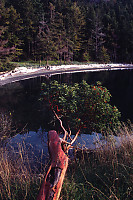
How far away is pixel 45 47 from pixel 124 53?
32620mm

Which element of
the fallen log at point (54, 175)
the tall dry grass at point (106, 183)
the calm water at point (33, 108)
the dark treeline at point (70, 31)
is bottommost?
the calm water at point (33, 108)

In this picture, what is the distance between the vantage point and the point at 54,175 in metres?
3.50

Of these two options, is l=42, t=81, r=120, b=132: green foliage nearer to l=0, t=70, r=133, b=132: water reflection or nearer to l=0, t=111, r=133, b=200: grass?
l=0, t=111, r=133, b=200: grass

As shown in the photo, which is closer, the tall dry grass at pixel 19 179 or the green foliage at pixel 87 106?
the tall dry grass at pixel 19 179

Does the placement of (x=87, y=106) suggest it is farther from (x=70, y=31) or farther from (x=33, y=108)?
(x=70, y=31)

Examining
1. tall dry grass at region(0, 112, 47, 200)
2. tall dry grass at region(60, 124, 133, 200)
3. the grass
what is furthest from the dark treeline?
tall dry grass at region(60, 124, 133, 200)

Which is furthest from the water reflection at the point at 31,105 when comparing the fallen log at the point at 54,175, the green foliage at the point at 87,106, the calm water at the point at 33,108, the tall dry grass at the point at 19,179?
the fallen log at the point at 54,175

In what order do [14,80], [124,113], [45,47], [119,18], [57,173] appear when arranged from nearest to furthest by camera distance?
[57,173], [124,113], [14,80], [45,47], [119,18]

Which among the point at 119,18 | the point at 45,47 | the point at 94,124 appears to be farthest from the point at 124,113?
the point at 119,18

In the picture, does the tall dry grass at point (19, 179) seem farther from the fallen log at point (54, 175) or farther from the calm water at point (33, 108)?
the calm water at point (33, 108)

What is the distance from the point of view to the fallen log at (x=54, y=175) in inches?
128

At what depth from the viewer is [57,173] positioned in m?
3.53

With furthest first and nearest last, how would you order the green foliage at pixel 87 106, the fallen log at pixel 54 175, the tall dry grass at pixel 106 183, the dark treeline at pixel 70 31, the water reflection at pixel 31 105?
the dark treeline at pixel 70 31 → the water reflection at pixel 31 105 → the green foliage at pixel 87 106 → the tall dry grass at pixel 106 183 → the fallen log at pixel 54 175

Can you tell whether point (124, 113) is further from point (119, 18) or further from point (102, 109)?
point (119, 18)
